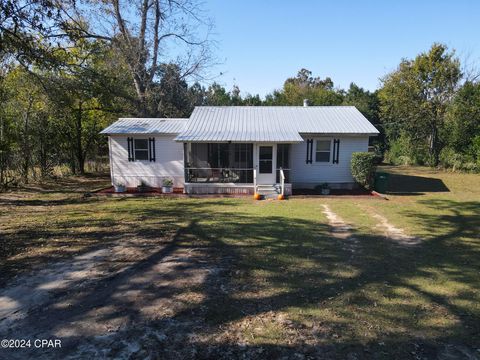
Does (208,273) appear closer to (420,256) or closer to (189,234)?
(189,234)

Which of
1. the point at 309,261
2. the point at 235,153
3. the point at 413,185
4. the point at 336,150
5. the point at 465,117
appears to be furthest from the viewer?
the point at 465,117

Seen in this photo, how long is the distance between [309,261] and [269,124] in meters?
10.7

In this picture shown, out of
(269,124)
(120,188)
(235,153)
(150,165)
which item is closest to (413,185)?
(269,124)

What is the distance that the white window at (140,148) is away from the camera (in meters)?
15.4

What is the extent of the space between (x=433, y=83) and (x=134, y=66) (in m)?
21.4

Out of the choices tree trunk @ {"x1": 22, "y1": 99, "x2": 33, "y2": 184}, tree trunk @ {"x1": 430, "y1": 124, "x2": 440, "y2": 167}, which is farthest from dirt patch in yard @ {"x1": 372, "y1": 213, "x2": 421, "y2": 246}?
tree trunk @ {"x1": 430, "y1": 124, "x2": 440, "y2": 167}

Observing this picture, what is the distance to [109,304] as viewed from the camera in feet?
14.9

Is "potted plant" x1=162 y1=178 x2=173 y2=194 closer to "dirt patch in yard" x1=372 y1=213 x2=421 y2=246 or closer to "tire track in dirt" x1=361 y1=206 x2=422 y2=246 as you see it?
"tire track in dirt" x1=361 y1=206 x2=422 y2=246

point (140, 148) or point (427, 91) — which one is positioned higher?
point (427, 91)

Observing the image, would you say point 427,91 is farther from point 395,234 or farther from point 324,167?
point 395,234

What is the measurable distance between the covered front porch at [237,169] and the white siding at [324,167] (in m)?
0.47

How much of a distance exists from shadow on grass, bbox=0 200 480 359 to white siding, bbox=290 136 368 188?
787 cm

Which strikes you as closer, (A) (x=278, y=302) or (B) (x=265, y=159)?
(A) (x=278, y=302)

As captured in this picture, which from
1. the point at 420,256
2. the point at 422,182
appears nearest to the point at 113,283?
the point at 420,256
